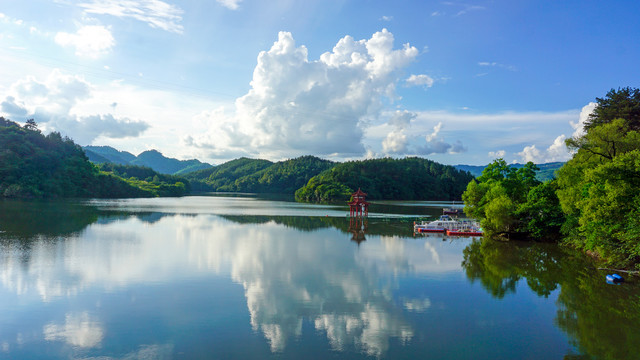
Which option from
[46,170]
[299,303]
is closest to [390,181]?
[46,170]

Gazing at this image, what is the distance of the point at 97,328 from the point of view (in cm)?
1354

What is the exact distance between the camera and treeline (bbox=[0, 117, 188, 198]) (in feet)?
292

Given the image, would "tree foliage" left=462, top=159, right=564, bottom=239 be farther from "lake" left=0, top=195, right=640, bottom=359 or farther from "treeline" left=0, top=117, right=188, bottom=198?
"treeline" left=0, top=117, right=188, bottom=198

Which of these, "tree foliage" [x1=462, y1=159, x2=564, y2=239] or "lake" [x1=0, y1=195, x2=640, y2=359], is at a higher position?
"tree foliage" [x1=462, y1=159, x2=564, y2=239]

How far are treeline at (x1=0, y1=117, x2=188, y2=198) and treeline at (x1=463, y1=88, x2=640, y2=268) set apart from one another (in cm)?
9713

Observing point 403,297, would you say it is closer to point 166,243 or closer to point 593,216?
point 593,216

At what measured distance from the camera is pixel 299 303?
17094 mm

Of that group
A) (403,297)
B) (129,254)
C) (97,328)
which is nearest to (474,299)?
(403,297)

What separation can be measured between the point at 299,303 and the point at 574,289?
15.1m

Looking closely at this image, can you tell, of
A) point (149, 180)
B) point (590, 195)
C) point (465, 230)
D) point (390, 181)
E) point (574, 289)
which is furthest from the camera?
point (390, 181)

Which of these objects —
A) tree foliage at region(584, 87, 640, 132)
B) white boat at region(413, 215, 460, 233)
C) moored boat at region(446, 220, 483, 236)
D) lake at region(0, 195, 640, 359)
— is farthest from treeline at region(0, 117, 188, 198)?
tree foliage at region(584, 87, 640, 132)

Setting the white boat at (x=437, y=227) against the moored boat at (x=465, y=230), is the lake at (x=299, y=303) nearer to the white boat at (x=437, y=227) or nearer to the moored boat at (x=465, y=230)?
the moored boat at (x=465, y=230)

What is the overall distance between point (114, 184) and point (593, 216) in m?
126

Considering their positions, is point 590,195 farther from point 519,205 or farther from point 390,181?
point 390,181
